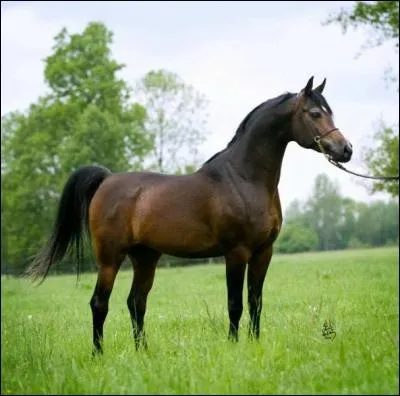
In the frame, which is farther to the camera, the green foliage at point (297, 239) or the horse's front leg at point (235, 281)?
the green foliage at point (297, 239)

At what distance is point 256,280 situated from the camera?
654cm

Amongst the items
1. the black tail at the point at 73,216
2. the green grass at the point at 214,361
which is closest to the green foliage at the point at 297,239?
the green grass at the point at 214,361

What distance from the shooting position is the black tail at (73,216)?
24.4 feet

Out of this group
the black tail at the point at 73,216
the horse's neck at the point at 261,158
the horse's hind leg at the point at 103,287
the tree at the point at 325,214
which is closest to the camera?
the horse's neck at the point at 261,158

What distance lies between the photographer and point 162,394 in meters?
4.07

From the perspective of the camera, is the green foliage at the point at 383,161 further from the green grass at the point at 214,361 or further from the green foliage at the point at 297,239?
the green foliage at the point at 297,239

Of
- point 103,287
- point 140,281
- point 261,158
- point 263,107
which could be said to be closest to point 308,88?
point 263,107

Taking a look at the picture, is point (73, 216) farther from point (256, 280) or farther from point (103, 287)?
point (256, 280)

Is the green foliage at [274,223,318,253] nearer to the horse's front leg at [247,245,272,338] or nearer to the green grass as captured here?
the green grass

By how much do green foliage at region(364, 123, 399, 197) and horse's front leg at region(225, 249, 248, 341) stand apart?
22557 mm

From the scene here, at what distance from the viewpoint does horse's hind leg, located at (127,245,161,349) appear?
7.11 metres

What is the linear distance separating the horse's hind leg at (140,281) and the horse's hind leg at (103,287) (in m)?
0.34

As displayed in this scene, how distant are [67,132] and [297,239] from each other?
5150cm

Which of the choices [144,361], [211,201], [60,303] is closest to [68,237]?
[211,201]
